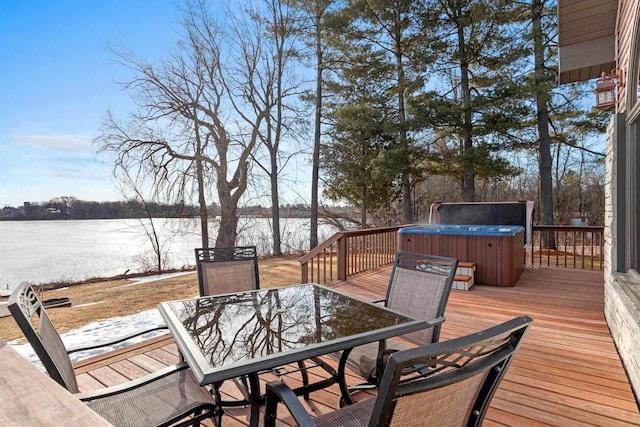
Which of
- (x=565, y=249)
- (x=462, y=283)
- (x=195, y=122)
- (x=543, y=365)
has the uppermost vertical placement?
(x=195, y=122)

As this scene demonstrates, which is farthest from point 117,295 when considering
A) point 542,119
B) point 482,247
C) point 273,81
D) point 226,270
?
point 542,119

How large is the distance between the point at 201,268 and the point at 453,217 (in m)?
6.52

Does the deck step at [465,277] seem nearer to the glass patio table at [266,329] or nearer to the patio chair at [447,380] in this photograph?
the glass patio table at [266,329]

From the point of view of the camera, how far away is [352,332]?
1.69 m

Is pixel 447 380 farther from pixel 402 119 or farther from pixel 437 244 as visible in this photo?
pixel 402 119

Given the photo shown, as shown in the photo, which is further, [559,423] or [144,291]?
[144,291]

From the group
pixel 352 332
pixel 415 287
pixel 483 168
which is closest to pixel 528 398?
pixel 415 287

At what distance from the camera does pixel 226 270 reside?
117 inches

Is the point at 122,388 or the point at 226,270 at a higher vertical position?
the point at 226,270

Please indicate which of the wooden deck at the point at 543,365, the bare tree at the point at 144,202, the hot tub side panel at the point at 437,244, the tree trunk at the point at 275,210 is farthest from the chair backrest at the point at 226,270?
the tree trunk at the point at 275,210

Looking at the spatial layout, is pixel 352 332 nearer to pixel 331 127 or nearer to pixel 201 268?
pixel 201 268

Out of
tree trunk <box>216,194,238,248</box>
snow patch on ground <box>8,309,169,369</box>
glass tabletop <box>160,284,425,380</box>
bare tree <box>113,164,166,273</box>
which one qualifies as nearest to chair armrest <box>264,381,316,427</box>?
glass tabletop <box>160,284,425,380</box>

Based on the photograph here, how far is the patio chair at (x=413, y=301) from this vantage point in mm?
1948

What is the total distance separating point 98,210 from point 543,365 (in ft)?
37.0
